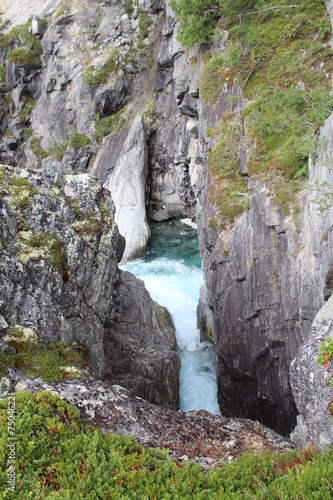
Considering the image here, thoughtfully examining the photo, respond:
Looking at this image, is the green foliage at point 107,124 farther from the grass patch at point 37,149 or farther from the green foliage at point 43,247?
the green foliage at point 43,247

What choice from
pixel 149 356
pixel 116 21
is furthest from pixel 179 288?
pixel 116 21

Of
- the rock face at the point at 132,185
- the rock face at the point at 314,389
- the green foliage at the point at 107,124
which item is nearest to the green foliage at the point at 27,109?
the green foliage at the point at 107,124

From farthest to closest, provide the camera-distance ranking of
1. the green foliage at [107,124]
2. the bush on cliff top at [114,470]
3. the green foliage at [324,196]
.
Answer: the green foliage at [107,124]
the green foliage at [324,196]
the bush on cliff top at [114,470]

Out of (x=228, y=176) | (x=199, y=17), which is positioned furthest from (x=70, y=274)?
(x=199, y=17)

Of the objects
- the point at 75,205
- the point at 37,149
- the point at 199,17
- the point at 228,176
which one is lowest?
the point at 75,205

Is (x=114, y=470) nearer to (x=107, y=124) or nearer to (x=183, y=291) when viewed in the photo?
(x=183, y=291)

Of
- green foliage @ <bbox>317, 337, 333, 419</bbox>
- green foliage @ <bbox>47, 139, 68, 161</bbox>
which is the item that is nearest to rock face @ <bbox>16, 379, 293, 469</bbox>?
green foliage @ <bbox>317, 337, 333, 419</bbox>

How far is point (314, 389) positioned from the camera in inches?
289

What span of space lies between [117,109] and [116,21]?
39.8 feet

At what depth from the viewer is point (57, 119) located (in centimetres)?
4503

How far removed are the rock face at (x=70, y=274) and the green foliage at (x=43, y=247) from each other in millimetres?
31

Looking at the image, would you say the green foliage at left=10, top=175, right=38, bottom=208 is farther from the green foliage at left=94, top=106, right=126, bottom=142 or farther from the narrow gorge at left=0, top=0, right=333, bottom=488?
the green foliage at left=94, top=106, right=126, bottom=142

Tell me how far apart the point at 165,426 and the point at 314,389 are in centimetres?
364

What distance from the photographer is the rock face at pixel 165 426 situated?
7121 millimetres
